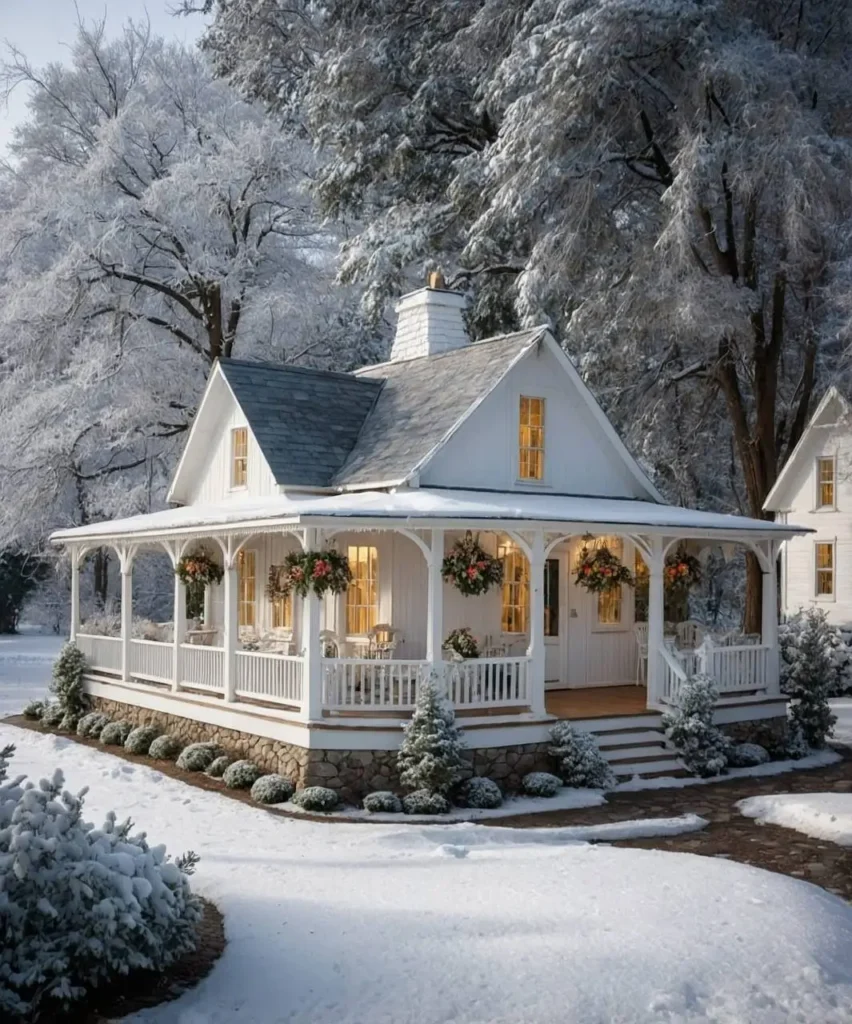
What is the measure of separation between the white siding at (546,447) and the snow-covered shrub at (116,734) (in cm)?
622

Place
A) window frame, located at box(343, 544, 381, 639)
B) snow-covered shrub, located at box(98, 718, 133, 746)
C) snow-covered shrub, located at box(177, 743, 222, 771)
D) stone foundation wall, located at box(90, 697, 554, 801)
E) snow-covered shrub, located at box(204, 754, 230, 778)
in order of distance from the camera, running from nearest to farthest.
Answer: stone foundation wall, located at box(90, 697, 554, 801)
snow-covered shrub, located at box(204, 754, 230, 778)
snow-covered shrub, located at box(177, 743, 222, 771)
window frame, located at box(343, 544, 381, 639)
snow-covered shrub, located at box(98, 718, 133, 746)

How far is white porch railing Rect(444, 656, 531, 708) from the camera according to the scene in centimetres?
1443

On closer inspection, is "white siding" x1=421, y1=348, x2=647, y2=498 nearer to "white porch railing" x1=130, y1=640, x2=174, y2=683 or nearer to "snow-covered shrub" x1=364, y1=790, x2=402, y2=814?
"snow-covered shrub" x1=364, y1=790, x2=402, y2=814

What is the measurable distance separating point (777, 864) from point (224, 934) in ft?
18.0

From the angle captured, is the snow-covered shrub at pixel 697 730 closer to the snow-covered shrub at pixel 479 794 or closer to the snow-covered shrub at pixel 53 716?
the snow-covered shrub at pixel 479 794

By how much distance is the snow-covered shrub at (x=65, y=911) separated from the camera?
6812 millimetres

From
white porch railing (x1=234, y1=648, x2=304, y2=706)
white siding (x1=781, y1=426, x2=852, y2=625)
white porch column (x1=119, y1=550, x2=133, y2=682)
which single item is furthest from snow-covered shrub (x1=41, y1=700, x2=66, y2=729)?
white siding (x1=781, y1=426, x2=852, y2=625)

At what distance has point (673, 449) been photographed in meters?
27.5

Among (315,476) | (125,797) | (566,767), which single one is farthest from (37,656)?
(566,767)

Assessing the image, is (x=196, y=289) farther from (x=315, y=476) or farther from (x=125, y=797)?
(x=125, y=797)

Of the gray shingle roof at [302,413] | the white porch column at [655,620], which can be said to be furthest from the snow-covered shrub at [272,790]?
the white porch column at [655,620]

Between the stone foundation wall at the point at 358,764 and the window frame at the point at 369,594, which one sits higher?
the window frame at the point at 369,594

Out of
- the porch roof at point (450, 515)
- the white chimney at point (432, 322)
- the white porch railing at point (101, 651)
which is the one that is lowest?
the white porch railing at point (101, 651)

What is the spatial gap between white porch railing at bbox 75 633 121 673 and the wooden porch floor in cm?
753
